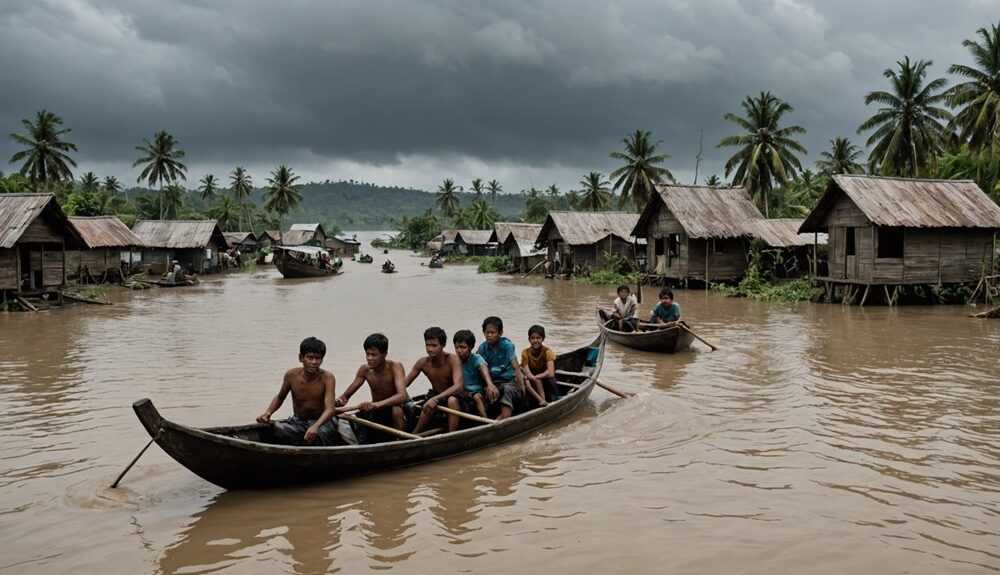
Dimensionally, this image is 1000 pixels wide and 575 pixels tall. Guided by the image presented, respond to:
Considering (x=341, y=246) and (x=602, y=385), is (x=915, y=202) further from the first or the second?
(x=341, y=246)

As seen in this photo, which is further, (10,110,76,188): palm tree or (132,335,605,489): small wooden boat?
(10,110,76,188): palm tree

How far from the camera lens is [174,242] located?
3759 centimetres

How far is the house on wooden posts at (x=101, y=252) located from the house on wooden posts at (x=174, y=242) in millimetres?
3837

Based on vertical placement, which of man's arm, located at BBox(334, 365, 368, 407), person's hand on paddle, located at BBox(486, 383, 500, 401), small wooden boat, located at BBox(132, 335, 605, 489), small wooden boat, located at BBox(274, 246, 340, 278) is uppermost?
small wooden boat, located at BBox(274, 246, 340, 278)

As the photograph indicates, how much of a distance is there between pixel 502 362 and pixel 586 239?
28.0 meters

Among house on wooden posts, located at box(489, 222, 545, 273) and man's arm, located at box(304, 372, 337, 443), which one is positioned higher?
house on wooden posts, located at box(489, 222, 545, 273)

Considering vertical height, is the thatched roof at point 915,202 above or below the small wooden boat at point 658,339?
above

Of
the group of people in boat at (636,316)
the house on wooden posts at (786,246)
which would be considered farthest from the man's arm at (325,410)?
the house on wooden posts at (786,246)

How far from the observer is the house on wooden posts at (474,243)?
64250 millimetres

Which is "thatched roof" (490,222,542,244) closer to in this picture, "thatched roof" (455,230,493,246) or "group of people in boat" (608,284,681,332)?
"thatched roof" (455,230,493,246)

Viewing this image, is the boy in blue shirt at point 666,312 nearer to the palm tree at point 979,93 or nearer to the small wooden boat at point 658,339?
the small wooden boat at point 658,339

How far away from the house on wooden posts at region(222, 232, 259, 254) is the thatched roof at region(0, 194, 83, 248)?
38.1 metres

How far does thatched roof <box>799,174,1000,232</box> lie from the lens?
61.4 ft

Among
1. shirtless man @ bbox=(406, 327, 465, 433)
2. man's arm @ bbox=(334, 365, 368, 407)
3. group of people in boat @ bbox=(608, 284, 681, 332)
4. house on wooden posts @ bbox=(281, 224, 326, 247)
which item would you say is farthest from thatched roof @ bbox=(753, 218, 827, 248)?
house on wooden posts @ bbox=(281, 224, 326, 247)
